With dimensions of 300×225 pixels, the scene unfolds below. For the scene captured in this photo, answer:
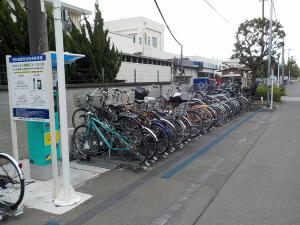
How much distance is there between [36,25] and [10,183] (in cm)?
250

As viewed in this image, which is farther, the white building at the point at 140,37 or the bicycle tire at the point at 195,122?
the white building at the point at 140,37

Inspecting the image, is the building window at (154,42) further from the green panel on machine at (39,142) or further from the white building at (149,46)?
the green panel on machine at (39,142)

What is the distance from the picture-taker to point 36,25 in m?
4.94

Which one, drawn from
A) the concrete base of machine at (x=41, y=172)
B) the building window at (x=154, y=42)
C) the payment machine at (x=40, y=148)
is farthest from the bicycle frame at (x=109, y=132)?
the building window at (x=154, y=42)

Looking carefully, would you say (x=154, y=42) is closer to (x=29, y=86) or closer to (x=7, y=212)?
(x=29, y=86)

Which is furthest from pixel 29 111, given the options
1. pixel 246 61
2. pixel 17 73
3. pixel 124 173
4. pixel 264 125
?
pixel 246 61

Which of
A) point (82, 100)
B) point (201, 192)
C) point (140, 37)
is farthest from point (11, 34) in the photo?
point (140, 37)

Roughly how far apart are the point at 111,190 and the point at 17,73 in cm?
221

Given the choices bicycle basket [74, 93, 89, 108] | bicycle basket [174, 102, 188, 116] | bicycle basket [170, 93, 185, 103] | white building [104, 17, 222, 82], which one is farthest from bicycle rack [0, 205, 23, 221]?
white building [104, 17, 222, 82]

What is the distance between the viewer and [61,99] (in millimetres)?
4062

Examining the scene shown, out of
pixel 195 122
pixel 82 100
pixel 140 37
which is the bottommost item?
pixel 195 122

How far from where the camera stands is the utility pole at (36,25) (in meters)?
4.91

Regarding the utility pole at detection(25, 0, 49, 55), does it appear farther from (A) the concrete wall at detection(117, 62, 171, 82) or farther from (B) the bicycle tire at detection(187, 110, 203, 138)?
(A) the concrete wall at detection(117, 62, 171, 82)

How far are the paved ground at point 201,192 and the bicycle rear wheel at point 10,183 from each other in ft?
0.79
